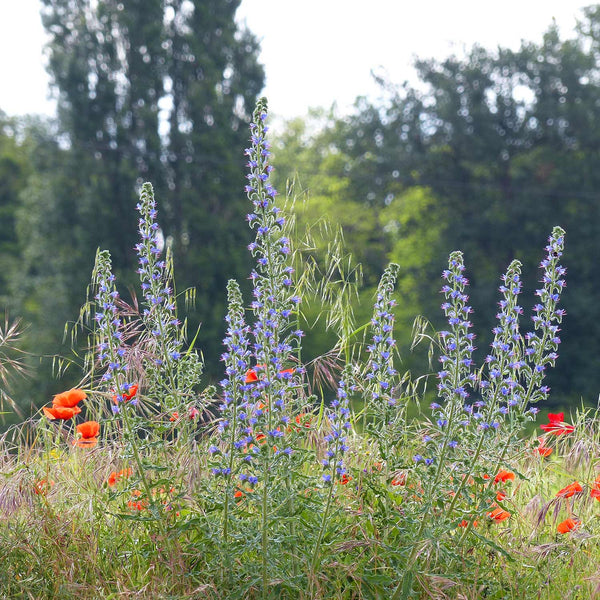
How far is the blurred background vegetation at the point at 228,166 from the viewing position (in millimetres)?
19391

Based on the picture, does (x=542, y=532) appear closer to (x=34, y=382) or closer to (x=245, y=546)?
(x=245, y=546)

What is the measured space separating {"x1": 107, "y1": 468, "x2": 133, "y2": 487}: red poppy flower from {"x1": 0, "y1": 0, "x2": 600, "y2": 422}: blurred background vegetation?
44.1ft

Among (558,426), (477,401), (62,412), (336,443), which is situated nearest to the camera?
(336,443)

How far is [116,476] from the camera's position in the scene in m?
3.39

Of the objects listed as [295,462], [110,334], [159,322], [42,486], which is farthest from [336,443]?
[42,486]

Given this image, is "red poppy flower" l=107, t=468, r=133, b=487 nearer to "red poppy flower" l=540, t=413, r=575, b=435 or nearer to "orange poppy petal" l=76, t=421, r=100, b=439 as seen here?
"orange poppy petal" l=76, t=421, r=100, b=439

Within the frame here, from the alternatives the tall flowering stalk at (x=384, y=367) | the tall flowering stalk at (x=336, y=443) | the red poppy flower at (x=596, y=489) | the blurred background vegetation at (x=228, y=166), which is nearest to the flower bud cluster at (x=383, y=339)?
the tall flowering stalk at (x=384, y=367)

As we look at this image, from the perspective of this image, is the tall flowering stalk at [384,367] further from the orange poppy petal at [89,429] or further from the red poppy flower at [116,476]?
the orange poppy petal at [89,429]

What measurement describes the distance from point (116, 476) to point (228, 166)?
56.6 feet

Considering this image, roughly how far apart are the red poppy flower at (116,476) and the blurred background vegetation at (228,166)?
13451mm

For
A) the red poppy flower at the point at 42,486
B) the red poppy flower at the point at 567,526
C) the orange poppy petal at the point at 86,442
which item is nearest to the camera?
the red poppy flower at the point at 567,526

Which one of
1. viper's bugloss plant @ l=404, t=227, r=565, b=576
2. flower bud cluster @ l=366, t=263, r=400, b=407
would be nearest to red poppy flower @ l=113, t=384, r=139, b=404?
flower bud cluster @ l=366, t=263, r=400, b=407

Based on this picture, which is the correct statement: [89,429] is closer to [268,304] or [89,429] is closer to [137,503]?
[137,503]

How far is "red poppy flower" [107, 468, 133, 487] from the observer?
3.41 metres
